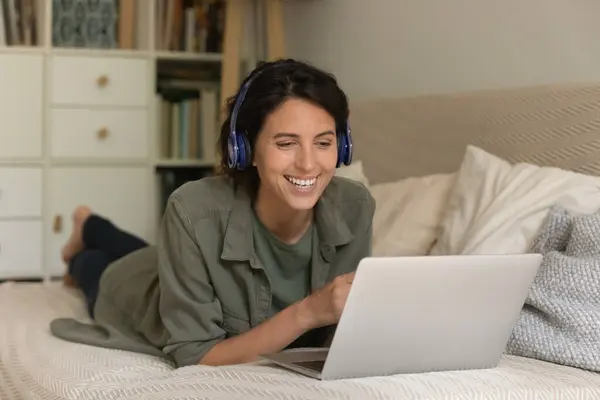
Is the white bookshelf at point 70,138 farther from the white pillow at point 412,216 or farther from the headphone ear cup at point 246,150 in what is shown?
the headphone ear cup at point 246,150

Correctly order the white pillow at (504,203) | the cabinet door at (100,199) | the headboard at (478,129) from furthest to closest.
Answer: the cabinet door at (100,199) → the headboard at (478,129) → the white pillow at (504,203)

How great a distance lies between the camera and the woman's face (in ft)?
4.66

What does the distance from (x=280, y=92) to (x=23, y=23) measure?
1985 millimetres

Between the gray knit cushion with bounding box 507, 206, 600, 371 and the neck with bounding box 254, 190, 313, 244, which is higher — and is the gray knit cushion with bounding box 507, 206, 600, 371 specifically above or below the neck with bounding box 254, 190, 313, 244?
below

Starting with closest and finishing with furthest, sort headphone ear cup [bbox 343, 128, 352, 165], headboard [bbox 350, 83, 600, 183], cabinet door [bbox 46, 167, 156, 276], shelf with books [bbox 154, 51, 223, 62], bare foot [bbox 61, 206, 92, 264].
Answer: headphone ear cup [bbox 343, 128, 352, 165]
headboard [bbox 350, 83, 600, 183]
bare foot [bbox 61, 206, 92, 264]
cabinet door [bbox 46, 167, 156, 276]
shelf with books [bbox 154, 51, 223, 62]

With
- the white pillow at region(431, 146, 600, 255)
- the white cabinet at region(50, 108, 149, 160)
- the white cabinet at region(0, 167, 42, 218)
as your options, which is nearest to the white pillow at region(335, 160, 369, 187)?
the white pillow at region(431, 146, 600, 255)

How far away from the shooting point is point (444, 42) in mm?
2516

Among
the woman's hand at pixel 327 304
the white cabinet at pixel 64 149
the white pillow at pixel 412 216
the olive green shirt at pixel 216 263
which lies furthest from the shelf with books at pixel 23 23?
the woman's hand at pixel 327 304

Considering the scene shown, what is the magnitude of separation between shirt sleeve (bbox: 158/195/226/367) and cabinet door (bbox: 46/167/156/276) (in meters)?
1.75

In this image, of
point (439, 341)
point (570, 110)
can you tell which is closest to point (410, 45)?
point (570, 110)

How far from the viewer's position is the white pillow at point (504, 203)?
5.33 feet

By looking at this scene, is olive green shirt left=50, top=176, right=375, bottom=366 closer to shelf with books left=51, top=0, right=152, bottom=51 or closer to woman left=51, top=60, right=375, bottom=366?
woman left=51, top=60, right=375, bottom=366

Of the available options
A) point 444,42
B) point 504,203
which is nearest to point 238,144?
point 504,203

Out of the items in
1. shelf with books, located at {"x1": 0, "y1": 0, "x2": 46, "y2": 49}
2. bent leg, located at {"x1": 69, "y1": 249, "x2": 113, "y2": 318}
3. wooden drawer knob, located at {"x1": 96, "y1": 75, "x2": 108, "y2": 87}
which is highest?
shelf with books, located at {"x1": 0, "y1": 0, "x2": 46, "y2": 49}
